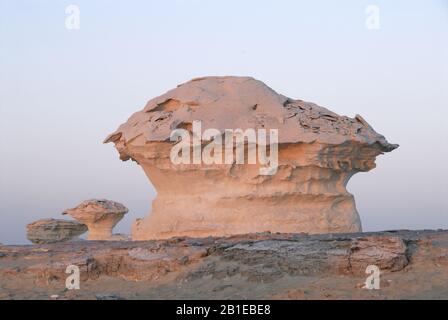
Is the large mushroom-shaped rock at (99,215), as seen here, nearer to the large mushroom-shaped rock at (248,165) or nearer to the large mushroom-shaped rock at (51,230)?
the large mushroom-shaped rock at (51,230)

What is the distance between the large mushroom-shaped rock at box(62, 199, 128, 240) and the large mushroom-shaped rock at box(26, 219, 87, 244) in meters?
2.10

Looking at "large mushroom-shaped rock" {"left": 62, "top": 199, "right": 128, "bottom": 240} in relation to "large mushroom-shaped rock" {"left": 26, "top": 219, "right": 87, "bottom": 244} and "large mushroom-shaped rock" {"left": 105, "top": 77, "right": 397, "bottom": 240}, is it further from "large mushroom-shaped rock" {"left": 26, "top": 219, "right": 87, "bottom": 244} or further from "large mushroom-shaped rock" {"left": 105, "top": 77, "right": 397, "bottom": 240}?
"large mushroom-shaped rock" {"left": 105, "top": 77, "right": 397, "bottom": 240}

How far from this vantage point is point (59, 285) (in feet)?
30.5

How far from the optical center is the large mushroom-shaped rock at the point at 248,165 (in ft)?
41.2

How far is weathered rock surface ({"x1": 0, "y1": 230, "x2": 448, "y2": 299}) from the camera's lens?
8188mm

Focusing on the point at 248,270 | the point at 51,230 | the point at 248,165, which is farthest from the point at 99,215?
the point at 248,270

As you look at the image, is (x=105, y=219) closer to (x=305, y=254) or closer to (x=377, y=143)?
(x=377, y=143)

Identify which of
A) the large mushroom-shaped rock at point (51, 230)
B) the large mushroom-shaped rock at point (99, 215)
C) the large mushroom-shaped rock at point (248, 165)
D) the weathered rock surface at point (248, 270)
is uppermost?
the large mushroom-shaped rock at point (248, 165)

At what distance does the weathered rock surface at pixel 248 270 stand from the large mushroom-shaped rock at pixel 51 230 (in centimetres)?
1898

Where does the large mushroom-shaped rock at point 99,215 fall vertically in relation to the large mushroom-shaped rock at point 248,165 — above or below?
below

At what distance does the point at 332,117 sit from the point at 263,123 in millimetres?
1690

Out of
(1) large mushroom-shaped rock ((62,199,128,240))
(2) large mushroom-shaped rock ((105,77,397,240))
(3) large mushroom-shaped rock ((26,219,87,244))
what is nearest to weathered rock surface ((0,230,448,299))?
(2) large mushroom-shaped rock ((105,77,397,240))

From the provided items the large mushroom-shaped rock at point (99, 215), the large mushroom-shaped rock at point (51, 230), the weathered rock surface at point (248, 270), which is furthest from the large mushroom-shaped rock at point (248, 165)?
the large mushroom-shaped rock at point (51, 230)
